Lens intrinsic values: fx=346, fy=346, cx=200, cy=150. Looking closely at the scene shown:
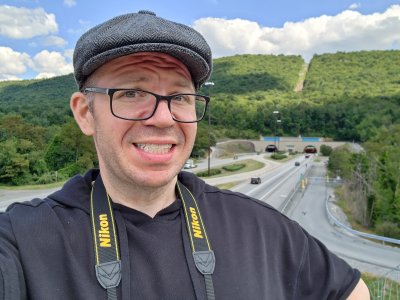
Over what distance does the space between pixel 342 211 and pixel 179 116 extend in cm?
3664

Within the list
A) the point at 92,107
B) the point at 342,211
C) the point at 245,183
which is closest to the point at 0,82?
the point at 245,183

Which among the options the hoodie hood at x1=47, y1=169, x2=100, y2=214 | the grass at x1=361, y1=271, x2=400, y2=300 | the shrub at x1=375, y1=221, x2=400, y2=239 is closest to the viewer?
the hoodie hood at x1=47, y1=169, x2=100, y2=214

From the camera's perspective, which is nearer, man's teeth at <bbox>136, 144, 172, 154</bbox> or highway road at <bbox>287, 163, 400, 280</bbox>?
man's teeth at <bbox>136, 144, 172, 154</bbox>

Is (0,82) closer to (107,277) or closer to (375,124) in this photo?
(375,124)

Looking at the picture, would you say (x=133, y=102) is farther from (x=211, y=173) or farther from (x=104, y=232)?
(x=211, y=173)

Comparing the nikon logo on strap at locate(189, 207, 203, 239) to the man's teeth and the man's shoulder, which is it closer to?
the man's teeth

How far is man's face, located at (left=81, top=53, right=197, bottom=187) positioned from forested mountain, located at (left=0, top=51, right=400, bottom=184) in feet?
2.69

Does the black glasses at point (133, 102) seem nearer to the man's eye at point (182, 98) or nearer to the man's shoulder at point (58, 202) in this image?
the man's eye at point (182, 98)

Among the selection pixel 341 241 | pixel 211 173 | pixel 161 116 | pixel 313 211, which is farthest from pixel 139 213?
pixel 211 173

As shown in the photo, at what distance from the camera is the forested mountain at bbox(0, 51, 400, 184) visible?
1248 inches

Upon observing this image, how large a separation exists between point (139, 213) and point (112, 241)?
0.68 ft

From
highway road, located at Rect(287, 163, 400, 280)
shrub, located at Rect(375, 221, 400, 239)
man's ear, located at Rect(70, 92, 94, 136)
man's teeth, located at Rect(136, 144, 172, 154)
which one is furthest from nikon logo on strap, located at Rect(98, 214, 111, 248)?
shrub, located at Rect(375, 221, 400, 239)

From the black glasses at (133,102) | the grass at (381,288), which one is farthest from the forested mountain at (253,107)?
the grass at (381,288)

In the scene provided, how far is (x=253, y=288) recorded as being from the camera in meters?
1.62
